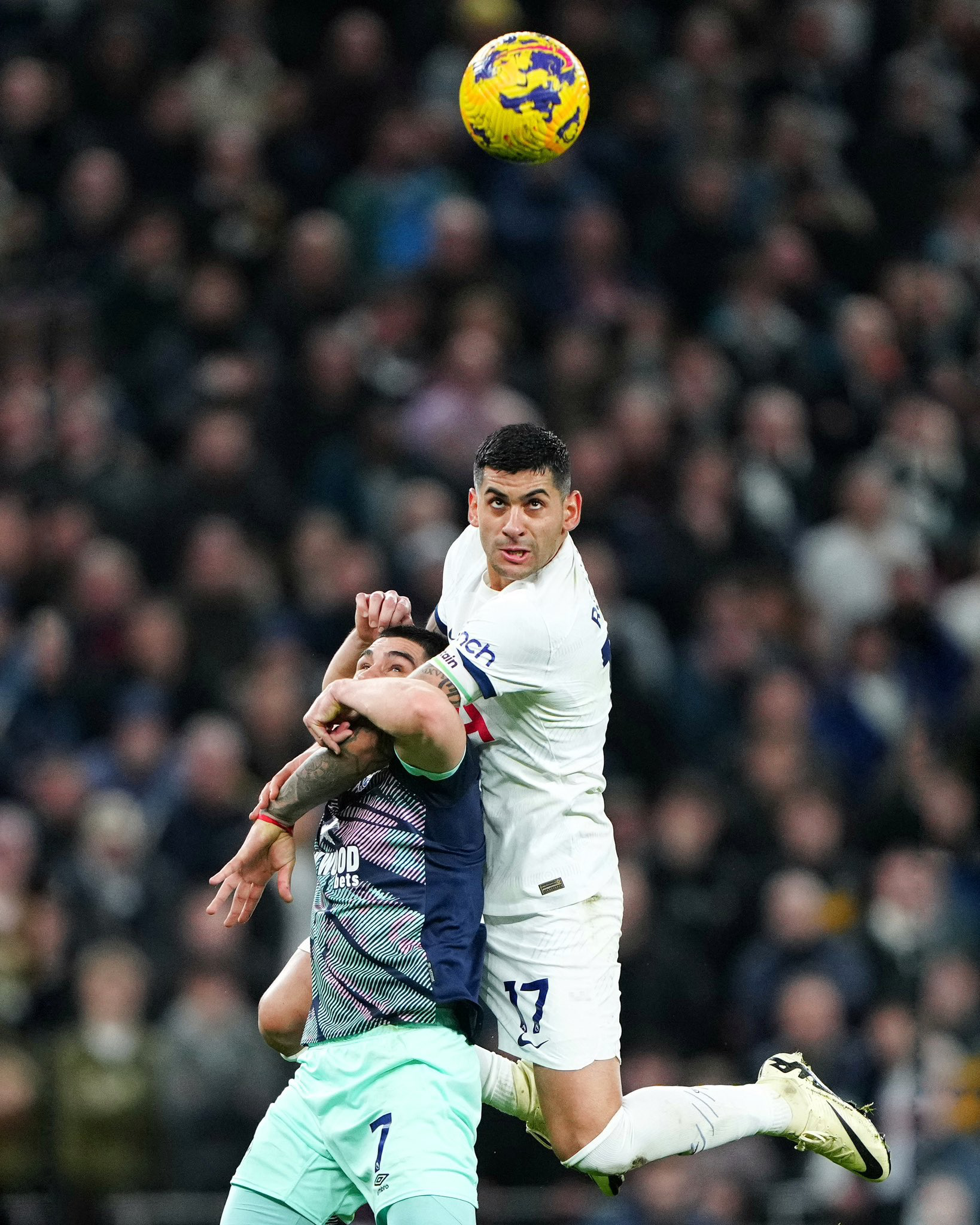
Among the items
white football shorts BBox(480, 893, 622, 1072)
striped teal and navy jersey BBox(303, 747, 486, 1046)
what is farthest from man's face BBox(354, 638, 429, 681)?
white football shorts BBox(480, 893, 622, 1072)

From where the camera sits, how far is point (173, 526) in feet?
31.0

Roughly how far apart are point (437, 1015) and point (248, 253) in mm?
6349

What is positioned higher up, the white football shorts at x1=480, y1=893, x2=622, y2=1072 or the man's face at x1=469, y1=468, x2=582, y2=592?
the man's face at x1=469, y1=468, x2=582, y2=592

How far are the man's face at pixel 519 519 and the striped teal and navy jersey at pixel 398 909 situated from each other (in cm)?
54

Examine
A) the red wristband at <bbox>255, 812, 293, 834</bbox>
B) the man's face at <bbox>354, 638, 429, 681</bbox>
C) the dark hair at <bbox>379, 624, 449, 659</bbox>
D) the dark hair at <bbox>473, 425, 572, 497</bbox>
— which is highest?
the dark hair at <bbox>473, 425, 572, 497</bbox>

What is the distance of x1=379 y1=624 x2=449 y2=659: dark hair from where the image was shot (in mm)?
5211

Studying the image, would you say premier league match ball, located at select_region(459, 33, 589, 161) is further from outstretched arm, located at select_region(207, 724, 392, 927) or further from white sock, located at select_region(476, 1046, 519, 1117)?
white sock, located at select_region(476, 1046, 519, 1117)

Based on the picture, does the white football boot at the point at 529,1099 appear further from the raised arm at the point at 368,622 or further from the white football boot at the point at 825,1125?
the raised arm at the point at 368,622

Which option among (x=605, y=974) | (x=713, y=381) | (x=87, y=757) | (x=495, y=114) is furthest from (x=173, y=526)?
(x=605, y=974)

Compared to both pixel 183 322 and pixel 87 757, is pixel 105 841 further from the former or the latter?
pixel 183 322

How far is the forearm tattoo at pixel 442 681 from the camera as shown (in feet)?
16.1

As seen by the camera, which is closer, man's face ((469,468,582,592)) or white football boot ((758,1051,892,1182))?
man's face ((469,468,582,592))

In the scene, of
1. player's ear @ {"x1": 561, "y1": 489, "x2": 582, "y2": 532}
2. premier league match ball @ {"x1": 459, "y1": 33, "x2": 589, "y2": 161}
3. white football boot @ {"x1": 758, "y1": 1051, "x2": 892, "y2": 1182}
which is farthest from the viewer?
premier league match ball @ {"x1": 459, "y1": 33, "x2": 589, "y2": 161}

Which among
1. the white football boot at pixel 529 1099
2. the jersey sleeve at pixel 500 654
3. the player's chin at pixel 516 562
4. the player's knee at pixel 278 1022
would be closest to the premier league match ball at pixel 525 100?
the player's chin at pixel 516 562
